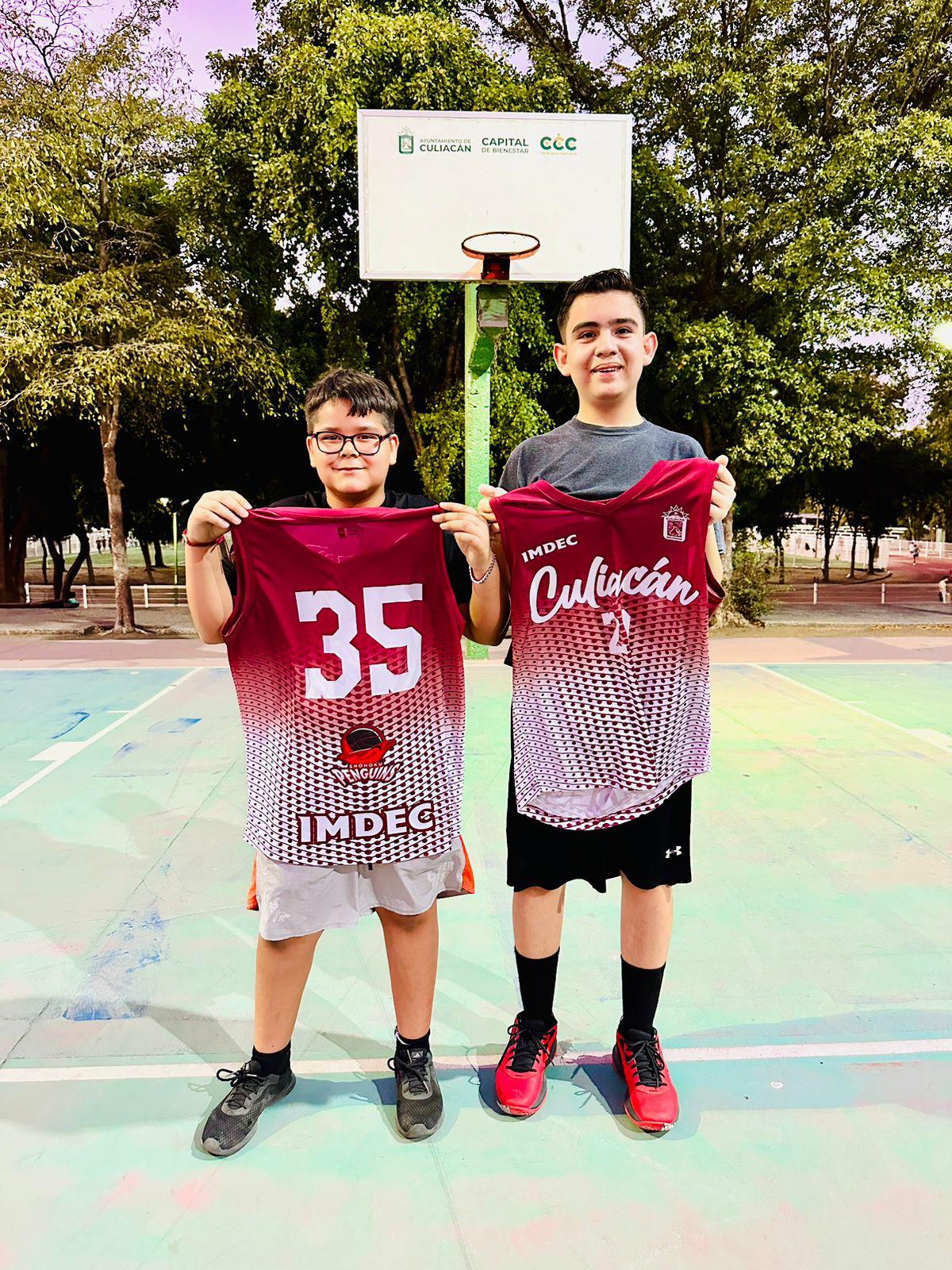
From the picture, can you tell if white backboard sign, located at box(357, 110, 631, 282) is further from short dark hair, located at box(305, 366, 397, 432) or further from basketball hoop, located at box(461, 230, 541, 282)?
short dark hair, located at box(305, 366, 397, 432)

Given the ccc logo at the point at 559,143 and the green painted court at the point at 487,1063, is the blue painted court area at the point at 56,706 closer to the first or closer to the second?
the green painted court at the point at 487,1063

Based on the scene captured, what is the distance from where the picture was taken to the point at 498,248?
767cm

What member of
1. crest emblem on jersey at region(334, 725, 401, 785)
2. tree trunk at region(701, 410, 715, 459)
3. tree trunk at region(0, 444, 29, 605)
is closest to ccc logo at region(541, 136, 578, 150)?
tree trunk at region(701, 410, 715, 459)

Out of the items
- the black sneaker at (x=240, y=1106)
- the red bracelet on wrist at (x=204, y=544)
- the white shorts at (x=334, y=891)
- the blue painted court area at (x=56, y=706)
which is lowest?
the blue painted court area at (x=56, y=706)

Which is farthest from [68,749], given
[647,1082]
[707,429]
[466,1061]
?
[707,429]

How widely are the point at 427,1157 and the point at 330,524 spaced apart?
1.41 m

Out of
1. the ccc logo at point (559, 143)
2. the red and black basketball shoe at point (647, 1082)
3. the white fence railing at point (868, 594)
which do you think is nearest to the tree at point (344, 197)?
the ccc logo at point (559, 143)

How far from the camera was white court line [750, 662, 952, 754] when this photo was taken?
5.61m

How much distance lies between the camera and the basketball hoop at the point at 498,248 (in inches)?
301

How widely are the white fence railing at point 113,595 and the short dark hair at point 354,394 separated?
57.3 feet

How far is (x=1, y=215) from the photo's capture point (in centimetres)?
1018

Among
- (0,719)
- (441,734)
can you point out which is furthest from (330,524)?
(0,719)

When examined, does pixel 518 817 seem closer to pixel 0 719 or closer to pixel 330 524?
pixel 330 524

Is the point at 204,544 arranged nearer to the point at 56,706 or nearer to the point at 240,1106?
the point at 240,1106
